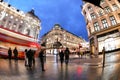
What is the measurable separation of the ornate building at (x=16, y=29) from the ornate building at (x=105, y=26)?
1762 cm

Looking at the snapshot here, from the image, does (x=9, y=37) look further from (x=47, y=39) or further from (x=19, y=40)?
(x=47, y=39)

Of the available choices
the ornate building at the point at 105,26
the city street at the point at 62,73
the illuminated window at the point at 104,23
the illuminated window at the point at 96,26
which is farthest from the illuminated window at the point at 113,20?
the city street at the point at 62,73

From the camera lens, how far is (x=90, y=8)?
59625 mm

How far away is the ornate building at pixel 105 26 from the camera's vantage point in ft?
166

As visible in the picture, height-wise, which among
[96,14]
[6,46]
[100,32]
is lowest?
[6,46]

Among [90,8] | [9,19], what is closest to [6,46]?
[90,8]

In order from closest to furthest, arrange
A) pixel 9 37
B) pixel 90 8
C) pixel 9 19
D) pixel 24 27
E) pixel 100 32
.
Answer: pixel 9 37
pixel 100 32
pixel 90 8
pixel 9 19
pixel 24 27

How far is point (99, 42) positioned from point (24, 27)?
36.4 m

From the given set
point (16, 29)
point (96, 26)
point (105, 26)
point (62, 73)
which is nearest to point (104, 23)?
point (105, 26)

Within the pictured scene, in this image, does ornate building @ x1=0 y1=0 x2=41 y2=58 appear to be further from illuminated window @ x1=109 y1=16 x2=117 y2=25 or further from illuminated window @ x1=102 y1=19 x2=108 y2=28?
illuminated window @ x1=109 y1=16 x2=117 y2=25

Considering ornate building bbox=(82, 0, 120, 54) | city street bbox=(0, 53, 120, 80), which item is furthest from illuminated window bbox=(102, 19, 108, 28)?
city street bbox=(0, 53, 120, 80)

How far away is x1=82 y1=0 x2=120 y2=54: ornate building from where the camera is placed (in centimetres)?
5069

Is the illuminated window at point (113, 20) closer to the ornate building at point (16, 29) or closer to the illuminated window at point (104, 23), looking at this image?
the illuminated window at point (104, 23)

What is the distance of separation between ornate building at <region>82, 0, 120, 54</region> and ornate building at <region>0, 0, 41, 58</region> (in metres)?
17.6
